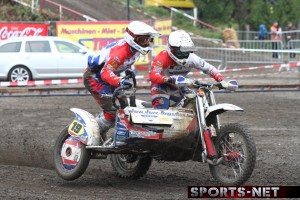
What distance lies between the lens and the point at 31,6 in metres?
32.9

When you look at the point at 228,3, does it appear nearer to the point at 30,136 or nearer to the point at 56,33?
the point at 56,33

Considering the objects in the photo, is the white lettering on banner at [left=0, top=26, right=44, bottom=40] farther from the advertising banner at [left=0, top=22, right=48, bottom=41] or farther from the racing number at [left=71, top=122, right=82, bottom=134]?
the racing number at [left=71, top=122, right=82, bottom=134]

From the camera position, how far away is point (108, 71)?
919cm

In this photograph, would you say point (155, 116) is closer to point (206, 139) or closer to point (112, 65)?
point (206, 139)

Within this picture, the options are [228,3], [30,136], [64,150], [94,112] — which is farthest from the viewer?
[228,3]

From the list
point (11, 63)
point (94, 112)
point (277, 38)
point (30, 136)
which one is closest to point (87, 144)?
point (30, 136)

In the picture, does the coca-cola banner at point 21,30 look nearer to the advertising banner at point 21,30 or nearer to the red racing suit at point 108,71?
the advertising banner at point 21,30

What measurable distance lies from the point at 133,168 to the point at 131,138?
2.83 feet

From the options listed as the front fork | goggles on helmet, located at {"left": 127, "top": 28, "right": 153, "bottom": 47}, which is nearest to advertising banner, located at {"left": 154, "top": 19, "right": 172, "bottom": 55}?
goggles on helmet, located at {"left": 127, "top": 28, "right": 153, "bottom": 47}

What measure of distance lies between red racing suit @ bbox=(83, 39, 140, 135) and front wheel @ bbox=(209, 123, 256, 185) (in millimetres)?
1338

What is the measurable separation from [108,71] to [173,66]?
0.90 meters

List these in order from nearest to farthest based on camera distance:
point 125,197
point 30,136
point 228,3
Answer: point 125,197, point 30,136, point 228,3

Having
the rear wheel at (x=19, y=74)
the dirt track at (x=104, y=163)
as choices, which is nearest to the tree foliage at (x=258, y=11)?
the rear wheel at (x=19, y=74)

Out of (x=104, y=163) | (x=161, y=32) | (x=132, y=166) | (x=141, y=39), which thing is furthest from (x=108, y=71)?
(x=161, y=32)
